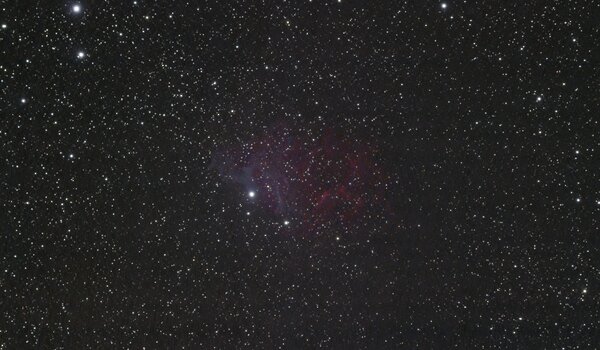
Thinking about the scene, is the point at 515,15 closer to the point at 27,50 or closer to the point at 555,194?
the point at 555,194

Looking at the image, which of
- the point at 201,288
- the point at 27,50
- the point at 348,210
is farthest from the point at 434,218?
the point at 27,50

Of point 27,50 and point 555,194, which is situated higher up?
point 27,50

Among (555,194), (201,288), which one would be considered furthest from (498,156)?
(201,288)

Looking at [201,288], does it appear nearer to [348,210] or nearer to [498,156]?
[348,210]
